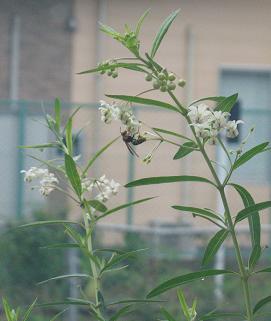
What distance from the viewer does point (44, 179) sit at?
76.4 inches

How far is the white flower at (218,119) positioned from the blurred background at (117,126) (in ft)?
21.8

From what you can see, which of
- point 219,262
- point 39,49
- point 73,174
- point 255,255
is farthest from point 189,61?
point 255,255

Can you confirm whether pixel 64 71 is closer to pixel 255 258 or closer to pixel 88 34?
pixel 88 34

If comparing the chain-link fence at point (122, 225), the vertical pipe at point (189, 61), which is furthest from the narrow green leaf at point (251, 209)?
the vertical pipe at point (189, 61)

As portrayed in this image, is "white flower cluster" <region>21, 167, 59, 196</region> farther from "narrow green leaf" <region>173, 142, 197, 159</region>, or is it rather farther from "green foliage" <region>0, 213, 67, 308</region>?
"green foliage" <region>0, 213, 67, 308</region>

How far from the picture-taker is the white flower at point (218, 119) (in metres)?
1.60

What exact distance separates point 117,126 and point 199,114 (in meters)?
10.8

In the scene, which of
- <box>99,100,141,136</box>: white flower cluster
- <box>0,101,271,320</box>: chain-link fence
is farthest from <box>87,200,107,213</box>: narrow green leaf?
<box>0,101,271,320</box>: chain-link fence

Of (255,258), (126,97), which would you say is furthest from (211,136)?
(255,258)

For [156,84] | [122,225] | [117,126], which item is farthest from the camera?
[117,126]

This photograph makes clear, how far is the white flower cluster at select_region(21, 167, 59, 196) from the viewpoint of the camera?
1.89m

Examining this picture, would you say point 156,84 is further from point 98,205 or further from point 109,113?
point 98,205

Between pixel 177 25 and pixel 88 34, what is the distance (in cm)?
127

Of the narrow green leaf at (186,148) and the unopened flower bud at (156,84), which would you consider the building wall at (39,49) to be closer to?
the narrow green leaf at (186,148)
